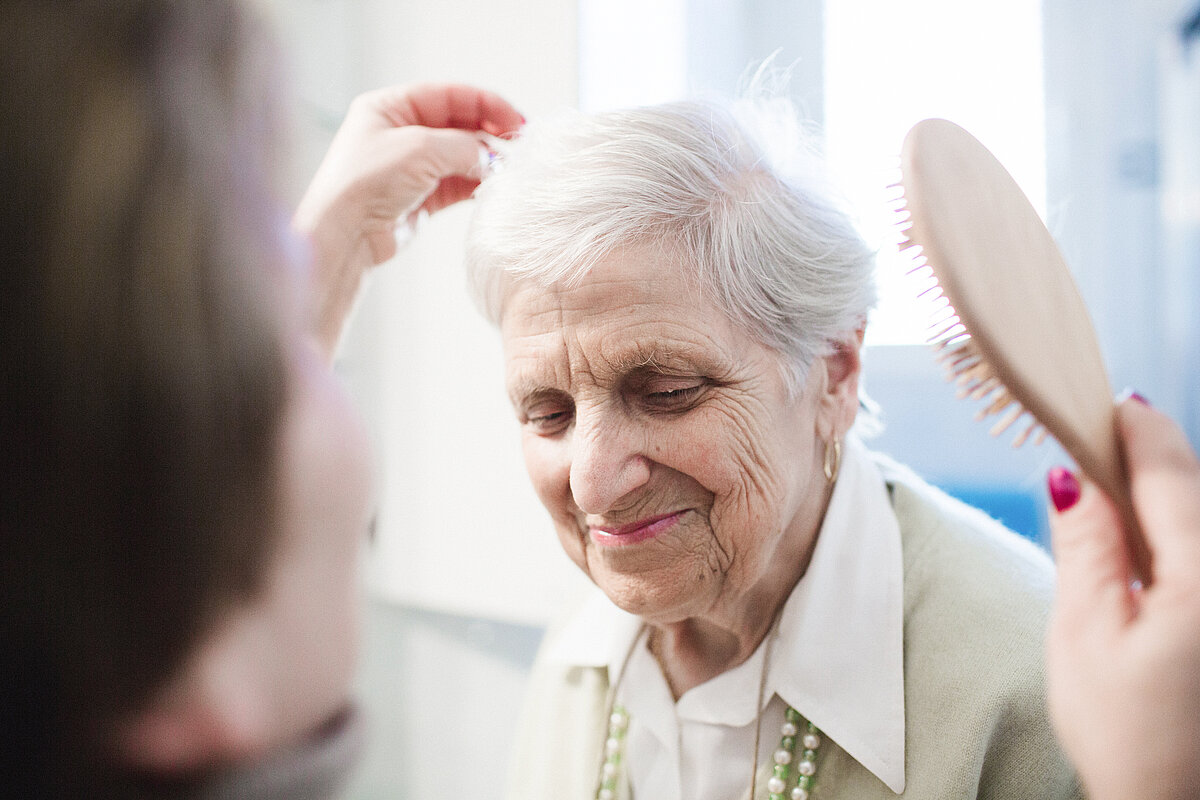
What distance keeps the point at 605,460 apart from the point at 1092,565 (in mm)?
506

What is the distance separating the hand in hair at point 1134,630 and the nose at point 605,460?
0.44m

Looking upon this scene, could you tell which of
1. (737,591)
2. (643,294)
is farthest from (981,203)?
(737,591)

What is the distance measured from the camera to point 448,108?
1234 mm

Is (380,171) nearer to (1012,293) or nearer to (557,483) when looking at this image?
(557,483)

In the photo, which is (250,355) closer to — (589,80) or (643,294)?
(643,294)

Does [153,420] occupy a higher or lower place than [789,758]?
higher

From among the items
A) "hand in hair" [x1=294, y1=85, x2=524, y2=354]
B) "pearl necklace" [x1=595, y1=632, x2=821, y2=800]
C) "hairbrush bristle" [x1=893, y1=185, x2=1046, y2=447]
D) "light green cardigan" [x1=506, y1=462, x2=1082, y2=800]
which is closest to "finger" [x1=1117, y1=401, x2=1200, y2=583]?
"hairbrush bristle" [x1=893, y1=185, x2=1046, y2=447]

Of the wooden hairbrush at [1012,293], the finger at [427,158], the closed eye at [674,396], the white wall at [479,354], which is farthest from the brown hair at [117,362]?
the white wall at [479,354]

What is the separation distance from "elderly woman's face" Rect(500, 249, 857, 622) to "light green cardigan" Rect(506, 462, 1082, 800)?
0.20 meters

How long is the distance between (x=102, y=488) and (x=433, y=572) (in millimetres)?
1609

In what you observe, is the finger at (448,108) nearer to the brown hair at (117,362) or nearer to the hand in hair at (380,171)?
the hand in hair at (380,171)

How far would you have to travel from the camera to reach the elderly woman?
954 mm

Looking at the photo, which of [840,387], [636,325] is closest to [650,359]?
[636,325]

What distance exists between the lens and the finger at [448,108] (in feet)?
3.99
